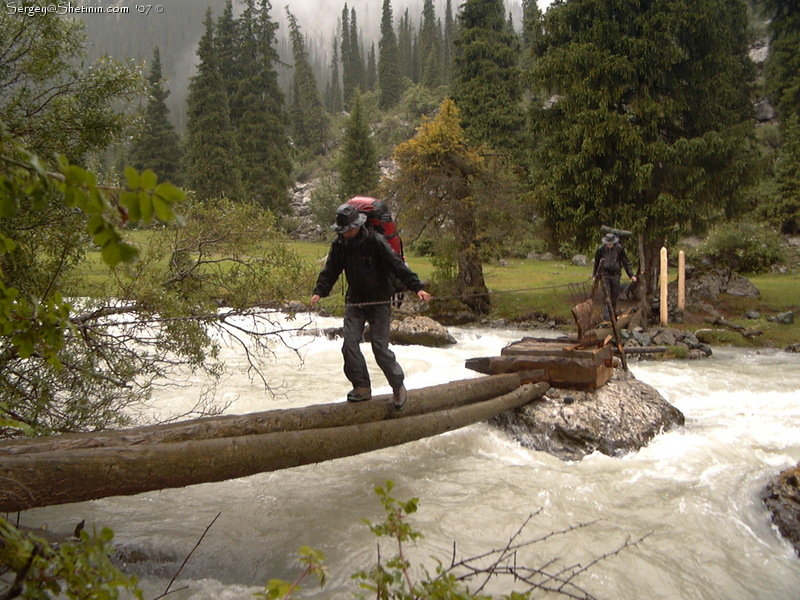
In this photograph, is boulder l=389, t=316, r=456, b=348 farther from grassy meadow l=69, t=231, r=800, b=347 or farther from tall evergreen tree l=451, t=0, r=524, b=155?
tall evergreen tree l=451, t=0, r=524, b=155

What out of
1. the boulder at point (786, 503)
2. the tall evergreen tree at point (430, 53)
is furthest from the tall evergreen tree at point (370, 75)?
the boulder at point (786, 503)

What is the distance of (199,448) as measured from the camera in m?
4.63

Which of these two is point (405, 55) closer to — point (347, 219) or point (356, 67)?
point (356, 67)

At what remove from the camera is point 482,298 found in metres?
22.2

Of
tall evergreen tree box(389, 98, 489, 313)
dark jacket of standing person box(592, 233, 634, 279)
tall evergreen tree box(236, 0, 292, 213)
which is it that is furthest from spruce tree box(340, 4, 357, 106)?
dark jacket of standing person box(592, 233, 634, 279)

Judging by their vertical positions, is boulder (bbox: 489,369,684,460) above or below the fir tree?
below

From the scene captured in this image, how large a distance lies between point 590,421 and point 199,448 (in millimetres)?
5255

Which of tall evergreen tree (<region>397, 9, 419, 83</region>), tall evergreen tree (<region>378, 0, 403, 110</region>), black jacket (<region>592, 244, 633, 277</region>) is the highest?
tall evergreen tree (<region>397, 9, 419, 83</region>)

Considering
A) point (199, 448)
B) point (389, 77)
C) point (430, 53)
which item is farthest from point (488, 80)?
point (389, 77)

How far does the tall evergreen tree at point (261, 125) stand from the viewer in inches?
1756

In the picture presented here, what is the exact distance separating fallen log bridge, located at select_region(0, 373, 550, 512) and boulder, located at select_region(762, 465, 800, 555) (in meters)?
A: 3.28

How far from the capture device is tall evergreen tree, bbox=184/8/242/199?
3912cm

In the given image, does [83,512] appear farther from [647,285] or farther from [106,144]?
[647,285]

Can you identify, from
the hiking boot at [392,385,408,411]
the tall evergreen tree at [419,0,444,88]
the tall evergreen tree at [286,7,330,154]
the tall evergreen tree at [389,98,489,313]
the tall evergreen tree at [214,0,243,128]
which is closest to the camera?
the hiking boot at [392,385,408,411]
